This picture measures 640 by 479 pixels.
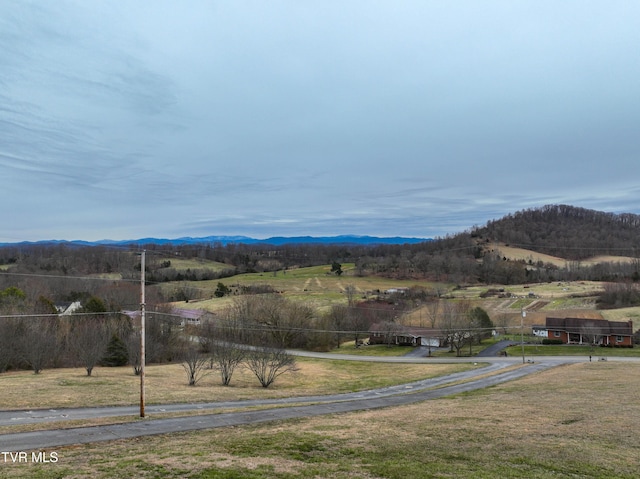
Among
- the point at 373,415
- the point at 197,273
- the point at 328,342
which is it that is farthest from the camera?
the point at 197,273

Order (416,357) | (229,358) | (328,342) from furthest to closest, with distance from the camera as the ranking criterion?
(328,342) < (416,357) < (229,358)

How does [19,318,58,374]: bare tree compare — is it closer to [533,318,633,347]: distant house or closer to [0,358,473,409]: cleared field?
[0,358,473,409]: cleared field

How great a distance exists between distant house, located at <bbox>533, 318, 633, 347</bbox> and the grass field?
5195cm

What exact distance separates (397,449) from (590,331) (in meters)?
65.9

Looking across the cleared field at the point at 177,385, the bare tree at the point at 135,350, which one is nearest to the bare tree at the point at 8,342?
the cleared field at the point at 177,385

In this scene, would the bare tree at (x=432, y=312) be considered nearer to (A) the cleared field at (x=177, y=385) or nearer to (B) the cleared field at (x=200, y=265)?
(A) the cleared field at (x=177, y=385)

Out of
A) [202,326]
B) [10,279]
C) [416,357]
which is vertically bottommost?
[416,357]

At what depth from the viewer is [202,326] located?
224 ft

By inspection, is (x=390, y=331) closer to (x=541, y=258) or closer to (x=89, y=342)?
(x=89, y=342)

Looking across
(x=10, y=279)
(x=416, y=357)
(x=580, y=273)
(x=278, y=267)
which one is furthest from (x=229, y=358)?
(x=580, y=273)

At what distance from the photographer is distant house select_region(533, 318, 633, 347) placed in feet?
228

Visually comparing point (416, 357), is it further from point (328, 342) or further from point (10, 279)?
point (10, 279)

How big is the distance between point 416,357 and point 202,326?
3149cm

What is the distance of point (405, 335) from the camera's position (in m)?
77.2
